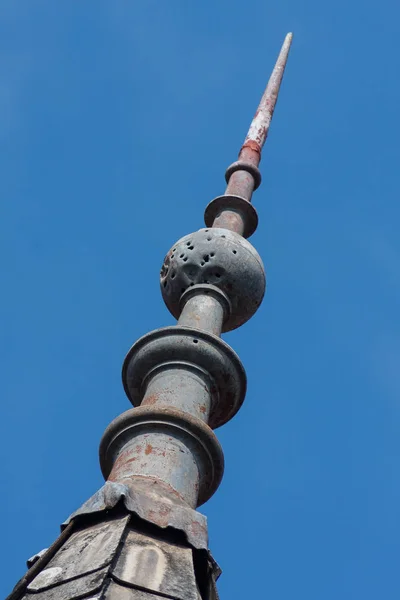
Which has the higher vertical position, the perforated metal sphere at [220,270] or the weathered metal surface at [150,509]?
the perforated metal sphere at [220,270]

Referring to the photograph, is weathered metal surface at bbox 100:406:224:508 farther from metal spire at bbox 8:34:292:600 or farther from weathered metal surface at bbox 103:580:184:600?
weathered metal surface at bbox 103:580:184:600

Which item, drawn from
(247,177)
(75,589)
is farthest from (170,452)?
(247,177)

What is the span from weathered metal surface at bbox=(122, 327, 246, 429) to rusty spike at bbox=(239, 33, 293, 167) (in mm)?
5032

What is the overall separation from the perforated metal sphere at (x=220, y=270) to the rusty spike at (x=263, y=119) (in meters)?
3.31

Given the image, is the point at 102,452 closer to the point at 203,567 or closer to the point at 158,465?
the point at 158,465

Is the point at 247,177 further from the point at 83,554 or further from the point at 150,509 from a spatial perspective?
the point at 83,554

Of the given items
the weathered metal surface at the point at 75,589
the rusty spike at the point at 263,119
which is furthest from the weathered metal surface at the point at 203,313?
the rusty spike at the point at 263,119

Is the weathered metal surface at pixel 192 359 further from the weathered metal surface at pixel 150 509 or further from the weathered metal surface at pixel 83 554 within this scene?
the weathered metal surface at pixel 83 554

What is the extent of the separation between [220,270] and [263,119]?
4.91 metres

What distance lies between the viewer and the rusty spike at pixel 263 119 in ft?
37.9

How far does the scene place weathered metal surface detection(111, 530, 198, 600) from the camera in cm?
404

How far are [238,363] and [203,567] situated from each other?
216cm

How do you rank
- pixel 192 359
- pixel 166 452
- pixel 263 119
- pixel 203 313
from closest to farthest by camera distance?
pixel 166 452 → pixel 192 359 → pixel 203 313 → pixel 263 119

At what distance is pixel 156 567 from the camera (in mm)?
4238
